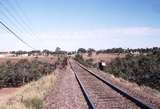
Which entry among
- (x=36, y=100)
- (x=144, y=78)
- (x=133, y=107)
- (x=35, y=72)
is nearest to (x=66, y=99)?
(x=36, y=100)

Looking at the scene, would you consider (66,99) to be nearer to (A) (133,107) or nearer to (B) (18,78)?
(A) (133,107)

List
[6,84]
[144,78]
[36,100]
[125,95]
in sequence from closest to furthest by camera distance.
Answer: [36,100] < [125,95] < [144,78] < [6,84]

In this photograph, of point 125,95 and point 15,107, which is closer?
point 15,107

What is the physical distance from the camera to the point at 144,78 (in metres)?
46.2

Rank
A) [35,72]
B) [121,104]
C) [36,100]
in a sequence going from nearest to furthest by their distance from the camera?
[121,104] < [36,100] < [35,72]

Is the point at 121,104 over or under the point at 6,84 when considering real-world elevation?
over

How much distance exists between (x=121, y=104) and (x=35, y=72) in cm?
5145

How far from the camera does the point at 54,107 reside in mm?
14516

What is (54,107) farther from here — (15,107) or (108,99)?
(108,99)

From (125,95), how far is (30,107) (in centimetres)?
511

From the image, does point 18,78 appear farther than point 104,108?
Yes

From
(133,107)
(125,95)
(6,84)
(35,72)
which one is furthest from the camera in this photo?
(35,72)

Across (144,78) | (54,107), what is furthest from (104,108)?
(144,78)

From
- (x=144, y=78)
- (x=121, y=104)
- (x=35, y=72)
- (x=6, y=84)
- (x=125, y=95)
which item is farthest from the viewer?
(x=35, y=72)
